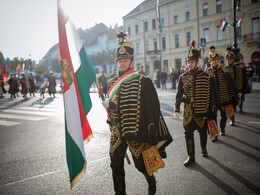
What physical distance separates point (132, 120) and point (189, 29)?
38229 millimetres

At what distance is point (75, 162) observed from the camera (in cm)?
250

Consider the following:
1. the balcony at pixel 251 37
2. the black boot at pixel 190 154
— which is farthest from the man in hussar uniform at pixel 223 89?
the balcony at pixel 251 37

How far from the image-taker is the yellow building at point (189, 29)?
99.4 feet

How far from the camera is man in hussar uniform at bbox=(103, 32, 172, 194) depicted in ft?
9.02

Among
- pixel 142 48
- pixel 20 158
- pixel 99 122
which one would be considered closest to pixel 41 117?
pixel 99 122

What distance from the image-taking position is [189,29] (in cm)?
3759

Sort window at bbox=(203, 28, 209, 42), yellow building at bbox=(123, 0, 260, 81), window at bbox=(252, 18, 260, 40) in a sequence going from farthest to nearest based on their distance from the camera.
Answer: window at bbox=(203, 28, 209, 42) → yellow building at bbox=(123, 0, 260, 81) → window at bbox=(252, 18, 260, 40)

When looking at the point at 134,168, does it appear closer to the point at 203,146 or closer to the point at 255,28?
the point at 203,146

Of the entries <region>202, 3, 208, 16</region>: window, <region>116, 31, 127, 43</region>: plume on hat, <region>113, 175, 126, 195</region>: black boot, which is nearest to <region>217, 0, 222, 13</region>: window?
<region>202, 3, 208, 16</region>: window

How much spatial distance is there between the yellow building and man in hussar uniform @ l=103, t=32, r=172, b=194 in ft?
80.1

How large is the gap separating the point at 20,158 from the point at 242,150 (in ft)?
16.1

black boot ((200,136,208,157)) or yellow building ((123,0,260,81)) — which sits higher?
yellow building ((123,0,260,81))

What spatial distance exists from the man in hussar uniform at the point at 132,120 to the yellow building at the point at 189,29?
2443 cm

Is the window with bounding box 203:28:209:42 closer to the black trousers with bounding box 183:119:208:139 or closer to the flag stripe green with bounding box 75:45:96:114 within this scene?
the black trousers with bounding box 183:119:208:139
